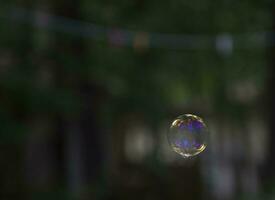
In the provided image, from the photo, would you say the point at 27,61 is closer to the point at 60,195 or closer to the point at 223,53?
the point at 60,195

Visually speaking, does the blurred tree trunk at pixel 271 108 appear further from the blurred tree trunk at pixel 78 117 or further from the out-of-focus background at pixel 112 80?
the blurred tree trunk at pixel 78 117

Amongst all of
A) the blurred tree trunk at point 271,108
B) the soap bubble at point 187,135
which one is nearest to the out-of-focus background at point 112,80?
the blurred tree trunk at point 271,108

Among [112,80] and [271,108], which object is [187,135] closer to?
[271,108]

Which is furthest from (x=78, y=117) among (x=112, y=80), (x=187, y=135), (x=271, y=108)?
(x=187, y=135)

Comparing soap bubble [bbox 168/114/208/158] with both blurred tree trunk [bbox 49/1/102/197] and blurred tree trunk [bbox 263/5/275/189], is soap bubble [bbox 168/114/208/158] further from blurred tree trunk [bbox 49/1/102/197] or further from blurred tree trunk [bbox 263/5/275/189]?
blurred tree trunk [bbox 263/5/275/189]

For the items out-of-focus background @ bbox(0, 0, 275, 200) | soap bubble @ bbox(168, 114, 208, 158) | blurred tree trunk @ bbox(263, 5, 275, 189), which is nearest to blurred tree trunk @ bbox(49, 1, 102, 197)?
→ out-of-focus background @ bbox(0, 0, 275, 200)
